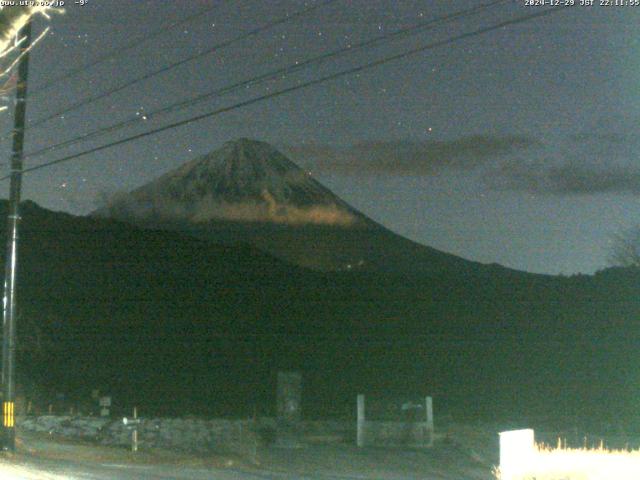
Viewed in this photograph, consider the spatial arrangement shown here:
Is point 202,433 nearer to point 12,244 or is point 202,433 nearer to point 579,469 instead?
point 12,244

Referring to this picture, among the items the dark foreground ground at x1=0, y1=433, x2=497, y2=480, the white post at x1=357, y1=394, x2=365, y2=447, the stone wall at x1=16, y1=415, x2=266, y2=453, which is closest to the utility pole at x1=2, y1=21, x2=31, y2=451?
the dark foreground ground at x1=0, y1=433, x2=497, y2=480

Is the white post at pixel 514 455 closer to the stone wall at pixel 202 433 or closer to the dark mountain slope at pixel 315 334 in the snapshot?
the stone wall at pixel 202 433

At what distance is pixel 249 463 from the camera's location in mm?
19703

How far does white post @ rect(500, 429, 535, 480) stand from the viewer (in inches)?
520

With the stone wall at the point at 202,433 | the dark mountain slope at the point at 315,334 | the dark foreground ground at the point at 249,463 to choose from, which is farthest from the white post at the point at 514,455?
the dark mountain slope at the point at 315,334

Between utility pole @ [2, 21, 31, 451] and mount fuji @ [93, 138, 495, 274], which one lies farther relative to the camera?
mount fuji @ [93, 138, 495, 274]

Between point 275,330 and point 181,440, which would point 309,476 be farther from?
point 275,330

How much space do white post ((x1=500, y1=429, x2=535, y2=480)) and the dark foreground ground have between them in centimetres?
371

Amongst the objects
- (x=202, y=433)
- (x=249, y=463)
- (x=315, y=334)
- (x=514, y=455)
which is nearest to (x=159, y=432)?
(x=202, y=433)

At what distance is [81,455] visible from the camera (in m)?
19.4

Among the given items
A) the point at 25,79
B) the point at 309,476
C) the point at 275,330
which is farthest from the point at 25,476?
the point at 275,330

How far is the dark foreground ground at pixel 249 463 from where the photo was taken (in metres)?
15.7

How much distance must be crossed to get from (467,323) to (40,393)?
32.7 meters

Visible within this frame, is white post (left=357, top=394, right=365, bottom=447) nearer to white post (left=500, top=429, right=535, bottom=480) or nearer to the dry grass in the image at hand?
the dry grass
